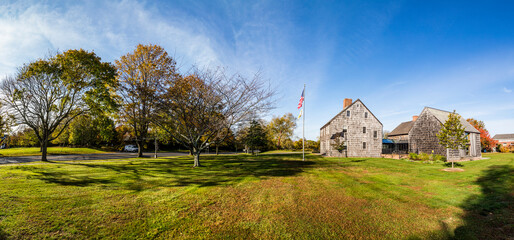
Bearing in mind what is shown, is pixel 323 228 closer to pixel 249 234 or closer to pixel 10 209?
pixel 249 234

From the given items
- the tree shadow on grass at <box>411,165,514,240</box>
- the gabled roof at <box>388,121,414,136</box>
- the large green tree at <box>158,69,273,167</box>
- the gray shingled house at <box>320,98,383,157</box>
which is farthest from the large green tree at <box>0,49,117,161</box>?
the gabled roof at <box>388,121,414,136</box>

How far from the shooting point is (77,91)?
1822 centimetres

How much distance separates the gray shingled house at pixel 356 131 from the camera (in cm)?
3136

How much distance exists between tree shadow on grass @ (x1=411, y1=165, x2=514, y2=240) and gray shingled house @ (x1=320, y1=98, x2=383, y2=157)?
22.3 metres

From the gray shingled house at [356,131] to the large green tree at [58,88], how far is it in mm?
29113

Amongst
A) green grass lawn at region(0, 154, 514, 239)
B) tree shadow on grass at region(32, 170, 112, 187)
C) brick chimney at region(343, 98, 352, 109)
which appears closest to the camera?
green grass lawn at region(0, 154, 514, 239)

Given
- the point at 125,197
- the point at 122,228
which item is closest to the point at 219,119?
the point at 125,197

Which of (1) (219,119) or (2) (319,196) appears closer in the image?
(2) (319,196)

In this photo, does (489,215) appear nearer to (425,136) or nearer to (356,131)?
(356,131)

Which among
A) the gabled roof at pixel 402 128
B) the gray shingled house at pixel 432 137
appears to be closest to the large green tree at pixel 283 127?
the gabled roof at pixel 402 128

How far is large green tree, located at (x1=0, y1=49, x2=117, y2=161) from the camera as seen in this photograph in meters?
16.6

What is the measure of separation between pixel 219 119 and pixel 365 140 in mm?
26040

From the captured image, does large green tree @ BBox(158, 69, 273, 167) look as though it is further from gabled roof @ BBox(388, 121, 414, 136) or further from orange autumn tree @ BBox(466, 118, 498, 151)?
orange autumn tree @ BBox(466, 118, 498, 151)

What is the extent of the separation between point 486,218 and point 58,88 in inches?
1086
